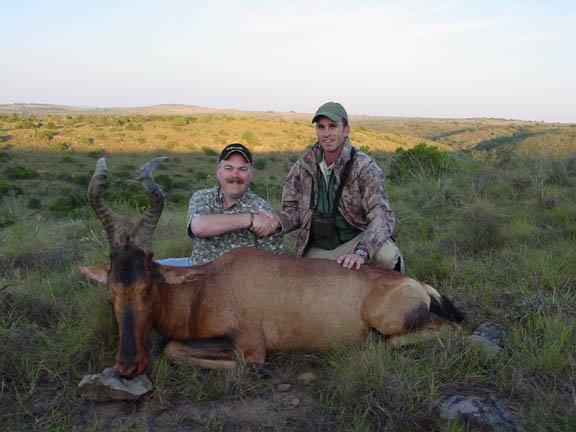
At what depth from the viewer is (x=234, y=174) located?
206 inches

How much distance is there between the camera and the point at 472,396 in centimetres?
353

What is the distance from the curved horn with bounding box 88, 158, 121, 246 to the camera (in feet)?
12.4

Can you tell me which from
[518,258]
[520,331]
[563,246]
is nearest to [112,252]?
[520,331]

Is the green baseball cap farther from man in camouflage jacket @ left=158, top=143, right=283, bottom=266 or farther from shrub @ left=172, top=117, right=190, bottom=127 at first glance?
shrub @ left=172, top=117, right=190, bottom=127

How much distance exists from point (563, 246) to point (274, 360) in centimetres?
429

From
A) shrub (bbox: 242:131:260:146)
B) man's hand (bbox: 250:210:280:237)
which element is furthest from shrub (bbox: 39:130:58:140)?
man's hand (bbox: 250:210:280:237)

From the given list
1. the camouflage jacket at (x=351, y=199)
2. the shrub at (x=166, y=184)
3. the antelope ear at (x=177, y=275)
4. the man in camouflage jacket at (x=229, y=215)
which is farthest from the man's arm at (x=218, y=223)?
the shrub at (x=166, y=184)

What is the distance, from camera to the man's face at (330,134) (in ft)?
17.9

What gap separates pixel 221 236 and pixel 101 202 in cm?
165

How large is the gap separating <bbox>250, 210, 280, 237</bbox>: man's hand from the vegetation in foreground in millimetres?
1236

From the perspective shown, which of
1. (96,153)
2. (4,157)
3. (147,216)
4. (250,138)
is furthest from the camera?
(250,138)

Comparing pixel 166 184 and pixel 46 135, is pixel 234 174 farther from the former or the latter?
pixel 46 135

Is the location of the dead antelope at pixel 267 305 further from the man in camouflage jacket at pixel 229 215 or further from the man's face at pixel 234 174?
the man's face at pixel 234 174

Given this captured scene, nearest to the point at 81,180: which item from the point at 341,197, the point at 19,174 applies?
the point at 19,174
